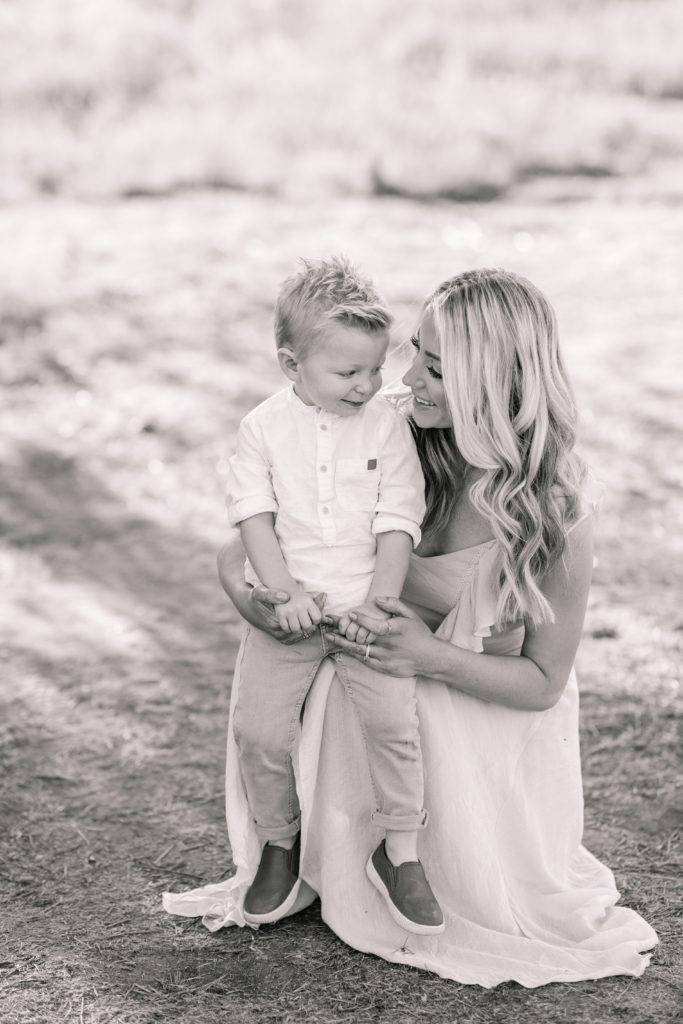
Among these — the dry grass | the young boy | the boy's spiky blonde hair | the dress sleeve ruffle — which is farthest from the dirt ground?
the boy's spiky blonde hair

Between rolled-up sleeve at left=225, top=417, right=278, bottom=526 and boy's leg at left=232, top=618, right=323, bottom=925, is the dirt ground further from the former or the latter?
rolled-up sleeve at left=225, top=417, right=278, bottom=526

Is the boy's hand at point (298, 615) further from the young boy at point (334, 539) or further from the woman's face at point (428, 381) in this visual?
the woman's face at point (428, 381)

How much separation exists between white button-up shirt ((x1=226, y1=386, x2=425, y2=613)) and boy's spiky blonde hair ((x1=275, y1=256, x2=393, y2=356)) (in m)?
0.17

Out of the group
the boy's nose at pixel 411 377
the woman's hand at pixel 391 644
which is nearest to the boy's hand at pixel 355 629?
the woman's hand at pixel 391 644

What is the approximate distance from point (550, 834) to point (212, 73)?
10.5 meters

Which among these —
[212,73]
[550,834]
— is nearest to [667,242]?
[212,73]

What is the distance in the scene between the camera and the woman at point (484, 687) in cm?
255

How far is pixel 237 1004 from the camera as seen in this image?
2551mm

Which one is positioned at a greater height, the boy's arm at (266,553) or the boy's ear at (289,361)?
the boy's ear at (289,361)

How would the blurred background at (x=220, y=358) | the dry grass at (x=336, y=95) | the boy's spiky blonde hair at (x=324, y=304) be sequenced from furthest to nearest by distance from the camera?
1. the dry grass at (x=336, y=95)
2. the blurred background at (x=220, y=358)
3. the boy's spiky blonde hair at (x=324, y=304)

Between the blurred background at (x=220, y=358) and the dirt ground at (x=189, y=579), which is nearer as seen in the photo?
the dirt ground at (x=189, y=579)

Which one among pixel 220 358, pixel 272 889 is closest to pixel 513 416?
pixel 272 889

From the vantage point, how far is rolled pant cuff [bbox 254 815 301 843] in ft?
9.03

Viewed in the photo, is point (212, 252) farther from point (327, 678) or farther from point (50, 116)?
point (327, 678)
